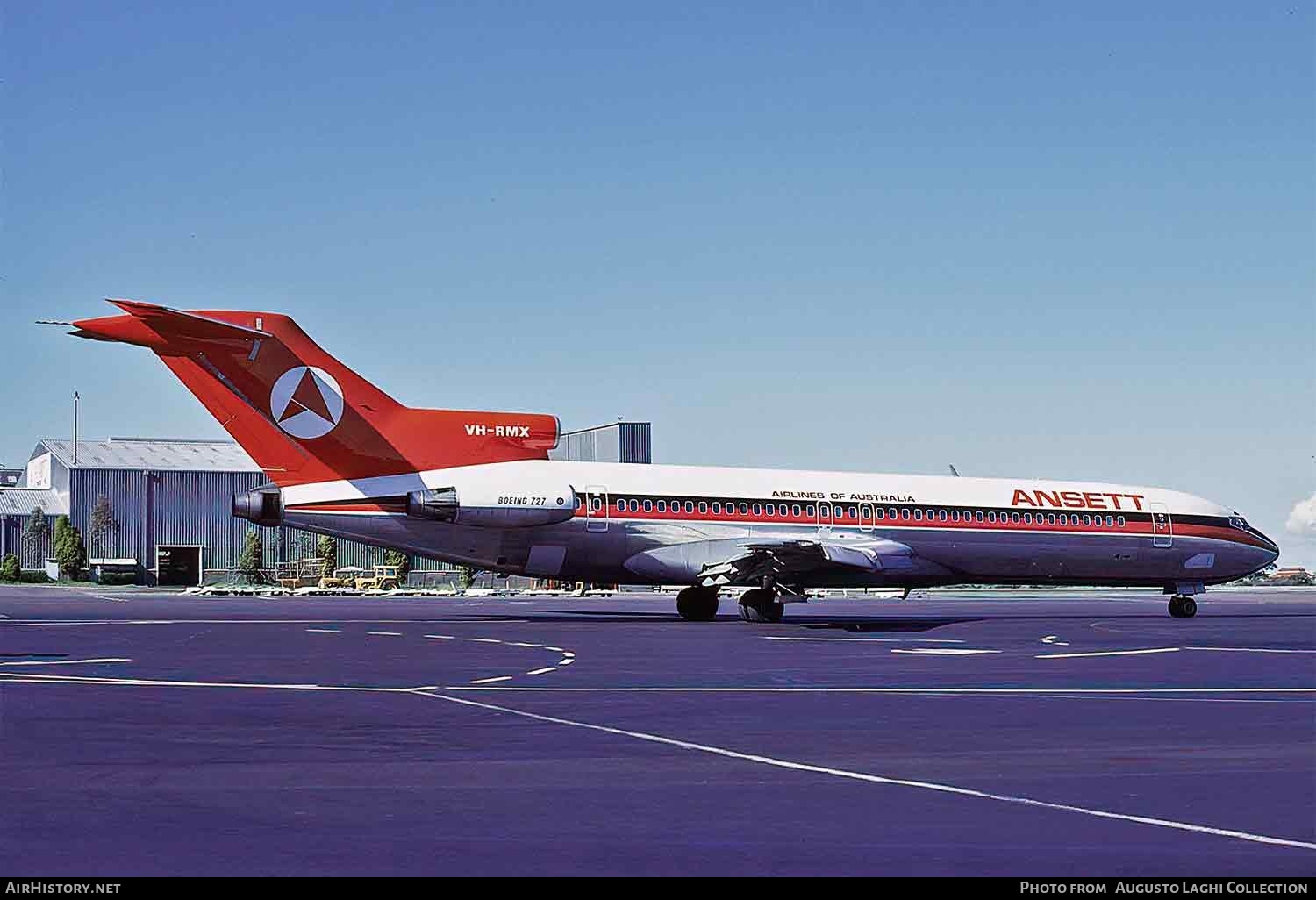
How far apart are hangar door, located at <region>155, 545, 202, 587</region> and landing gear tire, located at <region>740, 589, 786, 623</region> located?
63.6 m

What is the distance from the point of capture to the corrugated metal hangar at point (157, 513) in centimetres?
9269

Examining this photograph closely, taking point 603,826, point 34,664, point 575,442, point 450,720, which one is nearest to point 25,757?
point 450,720

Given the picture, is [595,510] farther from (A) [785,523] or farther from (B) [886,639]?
(B) [886,639]

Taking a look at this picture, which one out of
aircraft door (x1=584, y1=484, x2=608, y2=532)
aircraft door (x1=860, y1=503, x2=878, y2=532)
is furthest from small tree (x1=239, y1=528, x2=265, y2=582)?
aircraft door (x1=860, y1=503, x2=878, y2=532)

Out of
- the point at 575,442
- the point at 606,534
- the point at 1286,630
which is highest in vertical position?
the point at 575,442

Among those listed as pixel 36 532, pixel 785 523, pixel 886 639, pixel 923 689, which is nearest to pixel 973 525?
pixel 785 523

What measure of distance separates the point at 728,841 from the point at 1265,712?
30.0ft

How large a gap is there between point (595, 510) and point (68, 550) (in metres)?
63.8

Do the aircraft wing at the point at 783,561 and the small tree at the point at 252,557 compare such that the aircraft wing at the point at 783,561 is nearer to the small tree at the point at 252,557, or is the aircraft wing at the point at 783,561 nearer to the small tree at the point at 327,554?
the small tree at the point at 327,554

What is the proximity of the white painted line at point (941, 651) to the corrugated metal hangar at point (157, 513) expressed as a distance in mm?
67918

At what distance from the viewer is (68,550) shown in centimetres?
8800

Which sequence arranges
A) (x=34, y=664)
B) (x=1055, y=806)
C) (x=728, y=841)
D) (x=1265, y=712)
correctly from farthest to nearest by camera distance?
1. (x=34, y=664)
2. (x=1265, y=712)
3. (x=1055, y=806)
4. (x=728, y=841)

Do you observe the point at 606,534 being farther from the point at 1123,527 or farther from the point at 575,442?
the point at 575,442

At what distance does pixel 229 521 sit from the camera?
9631 centimetres
